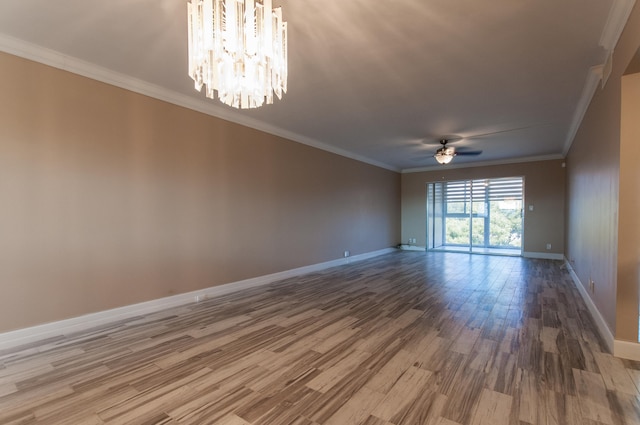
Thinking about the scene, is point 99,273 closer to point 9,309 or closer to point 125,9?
point 9,309

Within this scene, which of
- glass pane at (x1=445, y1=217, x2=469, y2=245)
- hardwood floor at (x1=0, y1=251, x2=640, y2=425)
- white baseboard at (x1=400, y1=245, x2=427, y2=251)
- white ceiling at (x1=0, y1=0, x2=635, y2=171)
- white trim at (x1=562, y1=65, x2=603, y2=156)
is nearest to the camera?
hardwood floor at (x1=0, y1=251, x2=640, y2=425)

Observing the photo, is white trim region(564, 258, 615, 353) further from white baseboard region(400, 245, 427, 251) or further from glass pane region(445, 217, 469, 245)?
white baseboard region(400, 245, 427, 251)

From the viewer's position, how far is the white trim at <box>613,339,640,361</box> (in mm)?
2227

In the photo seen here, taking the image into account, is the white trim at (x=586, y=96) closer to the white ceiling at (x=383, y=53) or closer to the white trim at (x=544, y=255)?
the white ceiling at (x=383, y=53)

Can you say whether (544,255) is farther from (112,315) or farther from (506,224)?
(112,315)

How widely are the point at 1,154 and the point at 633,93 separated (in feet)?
16.9

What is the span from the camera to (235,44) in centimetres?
182

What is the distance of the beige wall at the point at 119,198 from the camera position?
2605 millimetres

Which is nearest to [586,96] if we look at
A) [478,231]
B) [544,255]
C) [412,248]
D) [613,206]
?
[613,206]

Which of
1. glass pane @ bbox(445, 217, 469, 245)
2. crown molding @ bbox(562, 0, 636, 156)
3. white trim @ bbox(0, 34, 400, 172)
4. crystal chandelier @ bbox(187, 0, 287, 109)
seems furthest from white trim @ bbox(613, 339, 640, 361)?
glass pane @ bbox(445, 217, 469, 245)

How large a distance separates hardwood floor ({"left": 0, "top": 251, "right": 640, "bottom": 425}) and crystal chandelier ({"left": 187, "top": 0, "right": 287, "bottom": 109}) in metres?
2.04

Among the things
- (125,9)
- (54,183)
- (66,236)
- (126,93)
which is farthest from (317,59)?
(66,236)

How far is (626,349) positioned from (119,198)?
486 cm

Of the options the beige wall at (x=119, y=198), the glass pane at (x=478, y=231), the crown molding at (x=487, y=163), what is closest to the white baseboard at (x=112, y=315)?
the beige wall at (x=119, y=198)
